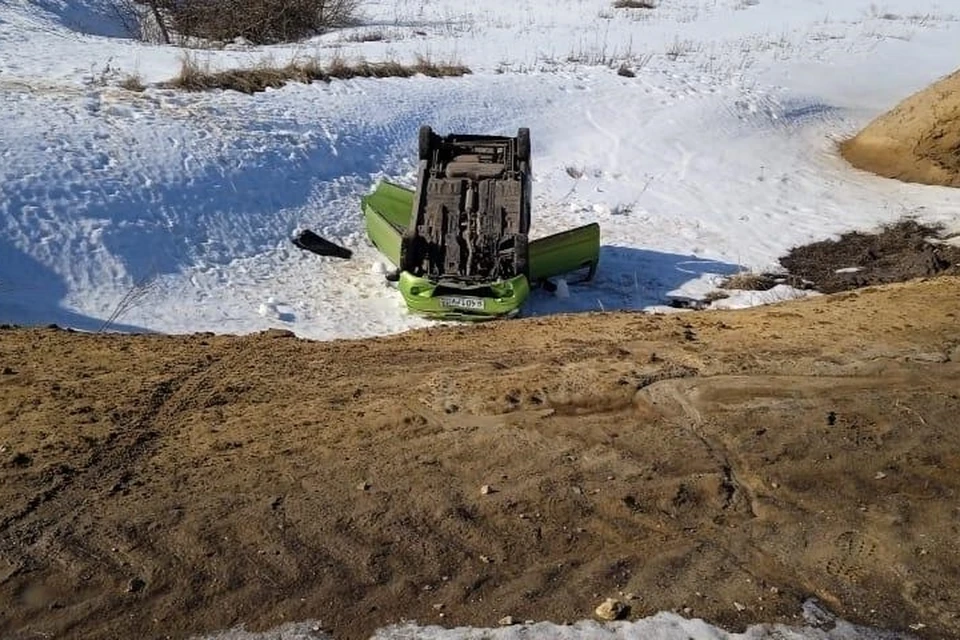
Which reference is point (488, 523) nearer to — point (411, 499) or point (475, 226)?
point (411, 499)

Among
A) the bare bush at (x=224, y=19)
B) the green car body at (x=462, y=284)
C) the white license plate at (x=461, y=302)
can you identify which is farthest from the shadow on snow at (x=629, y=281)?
the bare bush at (x=224, y=19)

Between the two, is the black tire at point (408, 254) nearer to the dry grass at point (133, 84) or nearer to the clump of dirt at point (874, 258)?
the clump of dirt at point (874, 258)

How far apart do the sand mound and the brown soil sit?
31.4ft

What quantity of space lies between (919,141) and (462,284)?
9929 mm

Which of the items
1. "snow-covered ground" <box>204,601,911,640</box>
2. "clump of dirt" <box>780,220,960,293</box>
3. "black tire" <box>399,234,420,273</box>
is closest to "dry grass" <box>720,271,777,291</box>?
"clump of dirt" <box>780,220,960,293</box>

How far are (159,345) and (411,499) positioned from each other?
3525mm

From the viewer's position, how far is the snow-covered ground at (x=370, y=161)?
Answer: 1105 centimetres

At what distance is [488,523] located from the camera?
5.55 meters

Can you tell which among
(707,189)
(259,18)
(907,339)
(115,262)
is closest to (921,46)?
(707,189)

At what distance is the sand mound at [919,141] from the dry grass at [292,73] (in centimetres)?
713

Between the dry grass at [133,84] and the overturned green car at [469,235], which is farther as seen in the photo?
the dry grass at [133,84]

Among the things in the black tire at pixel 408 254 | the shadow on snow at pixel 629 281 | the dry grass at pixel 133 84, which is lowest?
the shadow on snow at pixel 629 281

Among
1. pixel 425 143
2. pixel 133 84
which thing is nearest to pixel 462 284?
pixel 425 143

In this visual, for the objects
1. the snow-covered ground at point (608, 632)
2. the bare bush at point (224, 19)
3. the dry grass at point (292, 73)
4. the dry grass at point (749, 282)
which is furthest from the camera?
the bare bush at point (224, 19)
